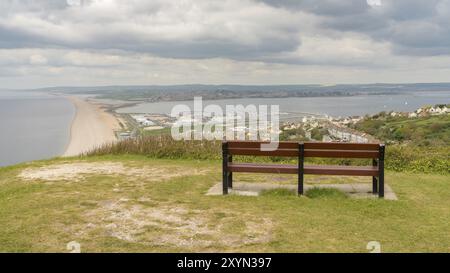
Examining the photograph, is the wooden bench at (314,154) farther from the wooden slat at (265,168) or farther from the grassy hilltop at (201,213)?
→ the grassy hilltop at (201,213)

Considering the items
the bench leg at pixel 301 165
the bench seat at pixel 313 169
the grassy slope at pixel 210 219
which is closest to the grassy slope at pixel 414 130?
the grassy slope at pixel 210 219

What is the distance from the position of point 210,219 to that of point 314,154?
210cm

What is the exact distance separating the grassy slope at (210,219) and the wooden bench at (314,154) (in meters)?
0.42

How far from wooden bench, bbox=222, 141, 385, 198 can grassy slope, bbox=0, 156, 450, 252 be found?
1.36ft

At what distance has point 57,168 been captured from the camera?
33.7 feet

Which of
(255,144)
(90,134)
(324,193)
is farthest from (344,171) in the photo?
(90,134)

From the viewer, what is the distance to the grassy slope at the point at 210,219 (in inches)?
178

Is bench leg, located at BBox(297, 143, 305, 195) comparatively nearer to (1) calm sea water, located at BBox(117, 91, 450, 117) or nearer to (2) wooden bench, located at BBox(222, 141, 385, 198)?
(2) wooden bench, located at BBox(222, 141, 385, 198)

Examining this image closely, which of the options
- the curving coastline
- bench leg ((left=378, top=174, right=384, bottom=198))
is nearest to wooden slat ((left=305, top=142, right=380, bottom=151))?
bench leg ((left=378, top=174, right=384, bottom=198))

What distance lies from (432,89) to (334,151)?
422ft

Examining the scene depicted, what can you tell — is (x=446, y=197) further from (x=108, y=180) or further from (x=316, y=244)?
(x=108, y=180)
